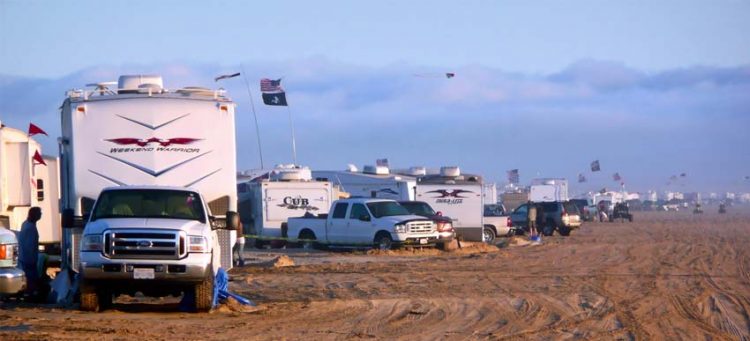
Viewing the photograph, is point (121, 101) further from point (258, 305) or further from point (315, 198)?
point (315, 198)

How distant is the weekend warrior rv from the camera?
45.8ft

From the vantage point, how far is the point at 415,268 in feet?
79.2

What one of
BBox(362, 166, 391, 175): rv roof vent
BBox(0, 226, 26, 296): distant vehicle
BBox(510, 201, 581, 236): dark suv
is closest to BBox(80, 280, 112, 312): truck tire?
BBox(0, 226, 26, 296): distant vehicle

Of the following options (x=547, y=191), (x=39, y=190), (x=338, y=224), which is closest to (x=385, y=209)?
(x=338, y=224)

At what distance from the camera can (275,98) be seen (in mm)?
41469

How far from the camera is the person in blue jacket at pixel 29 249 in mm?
15812

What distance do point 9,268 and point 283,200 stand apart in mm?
22221

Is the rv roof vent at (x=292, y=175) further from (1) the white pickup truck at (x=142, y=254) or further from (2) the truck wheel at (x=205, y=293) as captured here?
(2) the truck wheel at (x=205, y=293)

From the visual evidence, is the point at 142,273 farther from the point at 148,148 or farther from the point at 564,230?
the point at 564,230

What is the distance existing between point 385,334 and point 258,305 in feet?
12.8

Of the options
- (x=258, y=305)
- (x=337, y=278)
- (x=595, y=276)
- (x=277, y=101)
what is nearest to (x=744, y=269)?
(x=595, y=276)

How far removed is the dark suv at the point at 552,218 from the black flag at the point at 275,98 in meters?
11.7

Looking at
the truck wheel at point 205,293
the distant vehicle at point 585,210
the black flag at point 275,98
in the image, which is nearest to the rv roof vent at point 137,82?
the truck wheel at point 205,293

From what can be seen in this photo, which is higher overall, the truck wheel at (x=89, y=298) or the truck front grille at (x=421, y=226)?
the truck front grille at (x=421, y=226)
